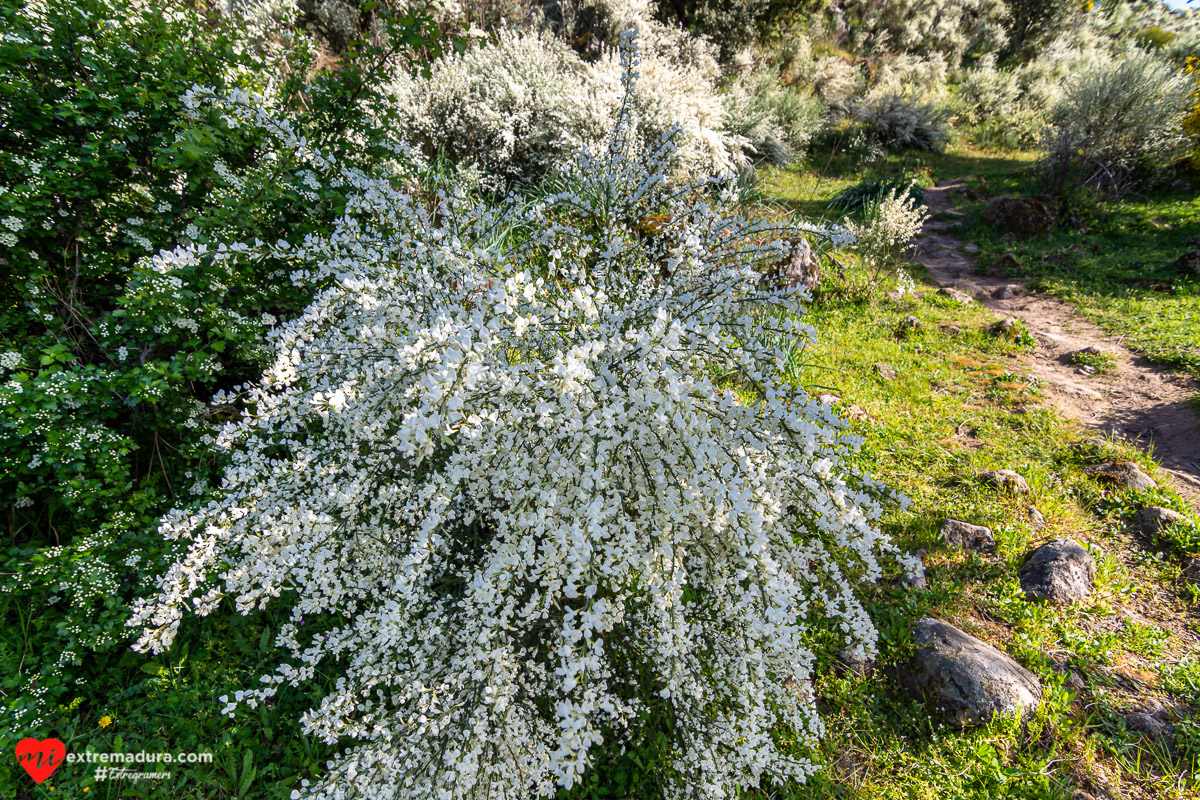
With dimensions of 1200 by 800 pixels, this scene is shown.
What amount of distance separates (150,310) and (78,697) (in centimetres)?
209

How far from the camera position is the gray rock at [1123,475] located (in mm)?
4148

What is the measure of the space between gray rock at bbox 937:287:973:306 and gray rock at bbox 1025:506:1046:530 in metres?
5.16

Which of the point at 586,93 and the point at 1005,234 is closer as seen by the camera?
the point at 586,93

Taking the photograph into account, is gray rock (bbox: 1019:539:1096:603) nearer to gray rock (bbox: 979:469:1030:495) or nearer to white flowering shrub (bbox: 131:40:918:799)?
gray rock (bbox: 979:469:1030:495)

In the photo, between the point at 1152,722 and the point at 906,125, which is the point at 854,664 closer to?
the point at 1152,722

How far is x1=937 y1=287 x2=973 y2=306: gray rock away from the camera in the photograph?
26.1 ft

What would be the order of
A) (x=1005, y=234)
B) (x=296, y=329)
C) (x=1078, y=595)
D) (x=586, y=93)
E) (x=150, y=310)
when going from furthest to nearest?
1. (x=1005, y=234)
2. (x=586, y=93)
3. (x=1078, y=595)
4. (x=150, y=310)
5. (x=296, y=329)

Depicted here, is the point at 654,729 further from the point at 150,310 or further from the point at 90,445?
the point at 150,310

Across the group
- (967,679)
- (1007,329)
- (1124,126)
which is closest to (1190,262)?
(1007,329)

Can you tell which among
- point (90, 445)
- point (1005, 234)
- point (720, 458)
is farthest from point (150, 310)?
point (1005, 234)

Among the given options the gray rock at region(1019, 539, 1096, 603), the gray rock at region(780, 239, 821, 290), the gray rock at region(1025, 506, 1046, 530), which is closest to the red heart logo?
the gray rock at region(1019, 539, 1096, 603)

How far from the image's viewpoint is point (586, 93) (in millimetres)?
7395

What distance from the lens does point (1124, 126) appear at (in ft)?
34.6

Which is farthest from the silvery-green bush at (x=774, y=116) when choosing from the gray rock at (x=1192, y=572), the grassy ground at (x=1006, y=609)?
the gray rock at (x=1192, y=572)
